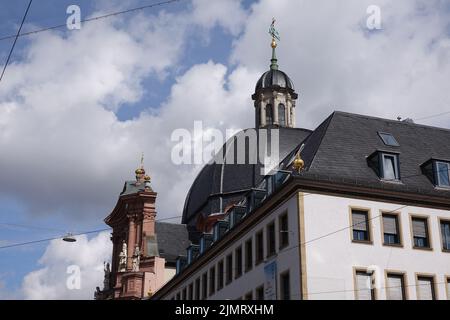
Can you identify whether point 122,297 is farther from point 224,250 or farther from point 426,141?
point 426,141

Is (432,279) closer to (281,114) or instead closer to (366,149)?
(366,149)

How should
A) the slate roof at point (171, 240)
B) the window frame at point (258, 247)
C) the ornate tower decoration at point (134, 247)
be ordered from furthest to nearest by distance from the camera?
the slate roof at point (171, 240)
the ornate tower decoration at point (134, 247)
the window frame at point (258, 247)

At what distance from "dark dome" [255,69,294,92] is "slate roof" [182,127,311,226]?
11.4 meters

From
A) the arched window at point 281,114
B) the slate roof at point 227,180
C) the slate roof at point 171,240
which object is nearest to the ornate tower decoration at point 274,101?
the arched window at point 281,114

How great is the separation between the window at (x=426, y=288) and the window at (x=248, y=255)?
29.1ft

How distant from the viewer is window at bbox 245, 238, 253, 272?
40.7 m

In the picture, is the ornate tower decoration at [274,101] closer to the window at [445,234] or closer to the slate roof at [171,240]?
the slate roof at [171,240]

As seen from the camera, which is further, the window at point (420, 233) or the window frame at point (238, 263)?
the window frame at point (238, 263)

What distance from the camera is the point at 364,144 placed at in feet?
138

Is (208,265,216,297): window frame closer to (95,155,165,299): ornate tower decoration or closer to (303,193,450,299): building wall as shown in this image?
(303,193,450,299): building wall

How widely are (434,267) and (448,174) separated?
19.9 feet

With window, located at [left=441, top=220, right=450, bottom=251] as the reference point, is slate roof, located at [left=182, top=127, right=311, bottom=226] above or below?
above

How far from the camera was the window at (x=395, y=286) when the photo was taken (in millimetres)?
35531

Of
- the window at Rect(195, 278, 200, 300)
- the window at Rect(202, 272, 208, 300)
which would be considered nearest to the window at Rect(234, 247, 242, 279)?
the window at Rect(202, 272, 208, 300)
